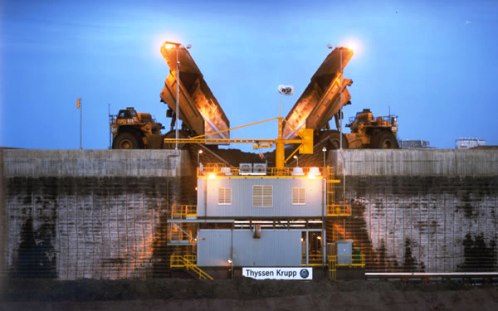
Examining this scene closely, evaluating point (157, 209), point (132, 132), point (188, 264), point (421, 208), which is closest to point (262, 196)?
point (188, 264)

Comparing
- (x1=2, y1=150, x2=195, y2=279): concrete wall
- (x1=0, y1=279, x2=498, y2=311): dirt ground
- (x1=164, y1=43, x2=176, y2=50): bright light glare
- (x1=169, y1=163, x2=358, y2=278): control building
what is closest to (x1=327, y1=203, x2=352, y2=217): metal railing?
(x1=169, y1=163, x2=358, y2=278): control building

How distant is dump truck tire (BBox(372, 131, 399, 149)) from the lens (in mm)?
37250

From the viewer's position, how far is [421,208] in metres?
31.5

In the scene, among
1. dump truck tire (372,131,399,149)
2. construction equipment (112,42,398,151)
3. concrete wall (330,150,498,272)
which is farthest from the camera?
dump truck tire (372,131,399,149)

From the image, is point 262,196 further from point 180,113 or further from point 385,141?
point 385,141

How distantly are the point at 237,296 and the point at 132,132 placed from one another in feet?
50.5

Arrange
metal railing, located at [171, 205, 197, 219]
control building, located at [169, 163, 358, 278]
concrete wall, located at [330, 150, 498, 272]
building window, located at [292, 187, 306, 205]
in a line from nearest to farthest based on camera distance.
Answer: control building, located at [169, 163, 358, 278] → building window, located at [292, 187, 306, 205] → metal railing, located at [171, 205, 197, 219] → concrete wall, located at [330, 150, 498, 272]

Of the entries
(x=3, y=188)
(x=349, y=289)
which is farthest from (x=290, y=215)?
(x=3, y=188)

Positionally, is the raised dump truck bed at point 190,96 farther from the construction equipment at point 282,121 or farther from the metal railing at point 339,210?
the metal railing at point 339,210

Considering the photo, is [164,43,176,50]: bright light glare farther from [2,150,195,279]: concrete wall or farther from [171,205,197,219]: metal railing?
[171,205,197,219]: metal railing

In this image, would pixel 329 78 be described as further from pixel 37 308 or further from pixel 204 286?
pixel 37 308

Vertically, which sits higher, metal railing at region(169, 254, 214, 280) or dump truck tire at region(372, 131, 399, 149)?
dump truck tire at region(372, 131, 399, 149)

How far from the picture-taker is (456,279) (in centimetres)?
3102

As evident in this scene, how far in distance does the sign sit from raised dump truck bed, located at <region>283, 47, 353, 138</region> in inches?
440
